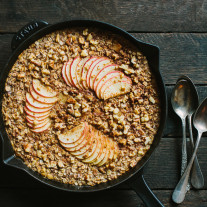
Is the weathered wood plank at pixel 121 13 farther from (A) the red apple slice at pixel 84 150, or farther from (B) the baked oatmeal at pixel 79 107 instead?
(A) the red apple slice at pixel 84 150

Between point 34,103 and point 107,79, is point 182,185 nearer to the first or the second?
point 107,79

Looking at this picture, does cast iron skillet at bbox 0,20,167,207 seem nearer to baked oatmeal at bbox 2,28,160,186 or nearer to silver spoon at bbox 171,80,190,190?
baked oatmeal at bbox 2,28,160,186

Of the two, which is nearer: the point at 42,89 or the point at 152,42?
the point at 42,89

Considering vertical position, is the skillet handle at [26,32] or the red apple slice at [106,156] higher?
the skillet handle at [26,32]

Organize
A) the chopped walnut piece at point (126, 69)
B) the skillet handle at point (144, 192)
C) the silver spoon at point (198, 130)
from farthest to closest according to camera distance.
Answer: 1. the silver spoon at point (198, 130)
2. the chopped walnut piece at point (126, 69)
3. the skillet handle at point (144, 192)

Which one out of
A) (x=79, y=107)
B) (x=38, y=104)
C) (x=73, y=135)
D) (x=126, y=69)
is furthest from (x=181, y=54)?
(x=38, y=104)

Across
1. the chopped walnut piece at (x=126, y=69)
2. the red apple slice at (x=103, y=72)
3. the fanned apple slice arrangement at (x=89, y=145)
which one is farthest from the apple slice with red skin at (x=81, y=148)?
the chopped walnut piece at (x=126, y=69)
